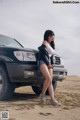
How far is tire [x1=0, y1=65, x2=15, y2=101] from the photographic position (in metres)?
7.37

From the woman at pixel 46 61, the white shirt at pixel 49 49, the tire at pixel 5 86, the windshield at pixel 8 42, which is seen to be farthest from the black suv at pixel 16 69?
the windshield at pixel 8 42

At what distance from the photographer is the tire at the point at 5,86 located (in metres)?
7.37

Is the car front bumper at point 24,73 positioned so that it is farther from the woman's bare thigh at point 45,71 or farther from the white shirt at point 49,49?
the white shirt at point 49,49

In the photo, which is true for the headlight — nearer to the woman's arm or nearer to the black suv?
the black suv

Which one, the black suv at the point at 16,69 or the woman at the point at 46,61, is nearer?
the woman at the point at 46,61

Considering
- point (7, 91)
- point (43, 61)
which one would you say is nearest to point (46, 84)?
point (43, 61)

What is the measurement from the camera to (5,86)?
24.2 feet

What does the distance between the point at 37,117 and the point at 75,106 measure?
1398 mm

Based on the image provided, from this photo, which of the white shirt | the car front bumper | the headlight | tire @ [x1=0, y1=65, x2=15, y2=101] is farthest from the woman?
tire @ [x1=0, y1=65, x2=15, y2=101]

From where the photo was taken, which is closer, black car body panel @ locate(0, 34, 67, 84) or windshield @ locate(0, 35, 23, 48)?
black car body panel @ locate(0, 34, 67, 84)

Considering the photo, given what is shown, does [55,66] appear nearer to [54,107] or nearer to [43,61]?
[43,61]

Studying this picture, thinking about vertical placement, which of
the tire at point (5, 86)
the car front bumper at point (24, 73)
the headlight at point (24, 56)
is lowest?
the tire at point (5, 86)

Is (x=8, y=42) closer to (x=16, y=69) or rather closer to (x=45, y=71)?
(x=16, y=69)

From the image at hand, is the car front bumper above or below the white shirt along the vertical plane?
below
